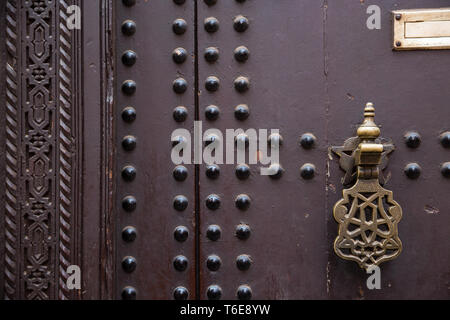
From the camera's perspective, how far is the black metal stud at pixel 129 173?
93 centimetres

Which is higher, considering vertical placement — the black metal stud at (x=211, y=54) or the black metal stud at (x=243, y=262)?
the black metal stud at (x=211, y=54)

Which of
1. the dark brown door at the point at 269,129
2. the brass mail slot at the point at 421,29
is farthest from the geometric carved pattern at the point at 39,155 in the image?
the brass mail slot at the point at 421,29

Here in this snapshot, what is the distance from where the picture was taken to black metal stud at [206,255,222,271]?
3.05ft

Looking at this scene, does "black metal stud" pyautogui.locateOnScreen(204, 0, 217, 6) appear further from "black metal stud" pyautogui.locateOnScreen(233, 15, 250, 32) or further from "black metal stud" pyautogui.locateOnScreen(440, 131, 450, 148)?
"black metal stud" pyautogui.locateOnScreen(440, 131, 450, 148)

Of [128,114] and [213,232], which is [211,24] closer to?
[128,114]

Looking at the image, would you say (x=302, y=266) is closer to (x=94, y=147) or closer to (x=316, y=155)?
(x=316, y=155)

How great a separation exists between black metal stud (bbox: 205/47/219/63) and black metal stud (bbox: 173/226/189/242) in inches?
13.9

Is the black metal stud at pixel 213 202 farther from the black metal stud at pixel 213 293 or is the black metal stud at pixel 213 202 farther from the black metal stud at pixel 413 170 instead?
the black metal stud at pixel 413 170

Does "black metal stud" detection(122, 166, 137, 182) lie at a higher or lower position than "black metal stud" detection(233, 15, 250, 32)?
lower

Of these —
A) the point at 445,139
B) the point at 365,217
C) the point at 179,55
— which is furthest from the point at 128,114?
the point at 445,139

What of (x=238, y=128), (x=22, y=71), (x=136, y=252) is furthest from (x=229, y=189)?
(x=22, y=71)

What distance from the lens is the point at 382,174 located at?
908 millimetres

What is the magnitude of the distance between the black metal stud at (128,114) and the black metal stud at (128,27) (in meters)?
0.16

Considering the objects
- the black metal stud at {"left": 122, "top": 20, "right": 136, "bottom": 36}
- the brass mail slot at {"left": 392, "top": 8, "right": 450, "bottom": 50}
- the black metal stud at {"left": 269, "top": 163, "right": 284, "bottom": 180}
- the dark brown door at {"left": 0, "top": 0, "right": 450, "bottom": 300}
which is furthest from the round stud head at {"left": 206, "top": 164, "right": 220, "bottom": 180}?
the brass mail slot at {"left": 392, "top": 8, "right": 450, "bottom": 50}
